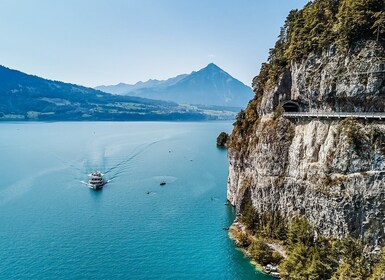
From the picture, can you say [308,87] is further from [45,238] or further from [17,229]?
[17,229]

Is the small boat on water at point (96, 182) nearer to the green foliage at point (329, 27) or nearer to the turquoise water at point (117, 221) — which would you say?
the turquoise water at point (117, 221)

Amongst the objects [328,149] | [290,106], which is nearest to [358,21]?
[290,106]

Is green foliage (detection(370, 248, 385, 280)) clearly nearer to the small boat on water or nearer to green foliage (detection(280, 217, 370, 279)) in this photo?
green foliage (detection(280, 217, 370, 279))

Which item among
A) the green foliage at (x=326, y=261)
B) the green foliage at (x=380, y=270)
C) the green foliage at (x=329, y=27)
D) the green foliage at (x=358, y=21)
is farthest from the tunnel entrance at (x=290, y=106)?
the green foliage at (x=380, y=270)

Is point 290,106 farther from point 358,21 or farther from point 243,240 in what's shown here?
point 243,240

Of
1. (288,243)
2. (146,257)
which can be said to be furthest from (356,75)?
(146,257)

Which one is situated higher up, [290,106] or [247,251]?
[290,106]
